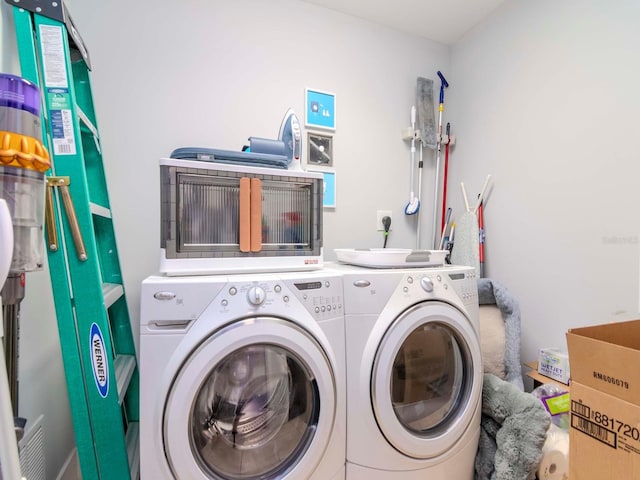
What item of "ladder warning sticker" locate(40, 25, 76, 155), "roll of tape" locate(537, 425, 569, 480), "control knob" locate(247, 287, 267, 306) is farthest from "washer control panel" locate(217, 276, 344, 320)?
"roll of tape" locate(537, 425, 569, 480)

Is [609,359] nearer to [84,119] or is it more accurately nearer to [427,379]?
[427,379]

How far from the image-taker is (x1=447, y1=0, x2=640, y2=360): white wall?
1.29m

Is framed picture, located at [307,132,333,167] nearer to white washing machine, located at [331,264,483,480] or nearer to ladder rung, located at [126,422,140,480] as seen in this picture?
white washing machine, located at [331,264,483,480]

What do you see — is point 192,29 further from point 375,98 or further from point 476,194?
point 476,194

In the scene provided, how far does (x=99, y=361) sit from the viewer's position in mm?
948

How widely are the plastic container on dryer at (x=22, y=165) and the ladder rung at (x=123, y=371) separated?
1.98 feet

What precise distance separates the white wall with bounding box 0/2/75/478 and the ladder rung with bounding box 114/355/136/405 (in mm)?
232

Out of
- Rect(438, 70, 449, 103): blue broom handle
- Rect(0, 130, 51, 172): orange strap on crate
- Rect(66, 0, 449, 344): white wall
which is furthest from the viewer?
Rect(438, 70, 449, 103): blue broom handle

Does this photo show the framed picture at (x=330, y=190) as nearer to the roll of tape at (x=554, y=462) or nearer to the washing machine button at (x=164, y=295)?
the washing machine button at (x=164, y=295)

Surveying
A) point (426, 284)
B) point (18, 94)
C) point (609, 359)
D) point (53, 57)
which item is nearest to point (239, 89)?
point (53, 57)

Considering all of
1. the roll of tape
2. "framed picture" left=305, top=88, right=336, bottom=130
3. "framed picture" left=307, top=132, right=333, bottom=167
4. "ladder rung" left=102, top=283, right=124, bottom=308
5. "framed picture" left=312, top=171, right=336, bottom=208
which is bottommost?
the roll of tape

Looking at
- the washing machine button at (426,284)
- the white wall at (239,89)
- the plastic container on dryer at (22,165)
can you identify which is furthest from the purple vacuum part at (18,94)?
the washing machine button at (426,284)

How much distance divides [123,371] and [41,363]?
11.7 inches

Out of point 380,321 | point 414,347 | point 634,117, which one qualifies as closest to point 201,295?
point 380,321
